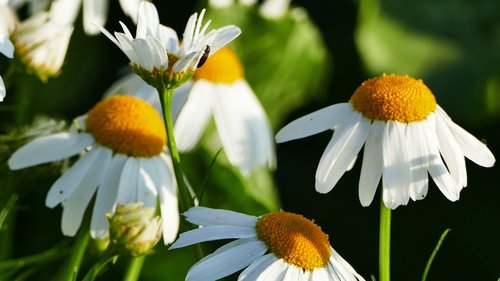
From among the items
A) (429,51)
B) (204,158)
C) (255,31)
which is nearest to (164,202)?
(204,158)

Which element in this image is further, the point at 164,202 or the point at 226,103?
the point at 226,103

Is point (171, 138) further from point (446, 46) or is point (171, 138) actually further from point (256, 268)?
point (446, 46)

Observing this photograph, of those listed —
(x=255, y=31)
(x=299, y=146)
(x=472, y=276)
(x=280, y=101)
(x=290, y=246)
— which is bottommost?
(x=472, y=276)

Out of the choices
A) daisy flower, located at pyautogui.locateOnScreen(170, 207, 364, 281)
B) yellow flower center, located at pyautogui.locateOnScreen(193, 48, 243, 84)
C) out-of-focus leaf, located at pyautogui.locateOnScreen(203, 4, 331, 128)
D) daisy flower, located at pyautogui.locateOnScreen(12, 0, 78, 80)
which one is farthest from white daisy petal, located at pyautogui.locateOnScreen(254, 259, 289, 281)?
out-of-focus leaf, located at pyautogui.locateOnScreen(203, 4, 331, 128)

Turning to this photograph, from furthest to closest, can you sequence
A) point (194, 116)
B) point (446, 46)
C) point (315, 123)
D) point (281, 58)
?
point (446, 46)
point (281, 58)
point (194, 116)
point (315, 123)

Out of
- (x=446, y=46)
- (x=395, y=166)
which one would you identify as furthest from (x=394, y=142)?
(x=446, y=46)

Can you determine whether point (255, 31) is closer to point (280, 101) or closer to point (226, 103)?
point (280, 101)
